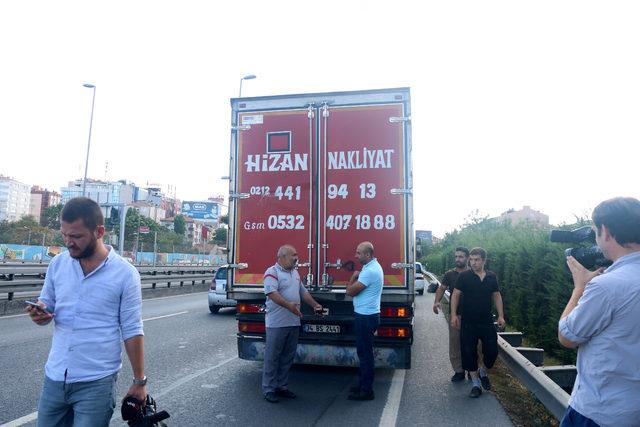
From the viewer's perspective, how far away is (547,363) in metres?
8.52

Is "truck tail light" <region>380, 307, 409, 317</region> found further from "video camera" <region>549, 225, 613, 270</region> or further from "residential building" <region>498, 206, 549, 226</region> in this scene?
"residential building" <region>498, 206, 549, 226</region>

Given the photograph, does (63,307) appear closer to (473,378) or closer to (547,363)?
(473,378)

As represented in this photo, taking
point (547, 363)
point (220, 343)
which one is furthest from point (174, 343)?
point (547, 363)

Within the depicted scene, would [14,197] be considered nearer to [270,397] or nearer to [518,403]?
[270,397]

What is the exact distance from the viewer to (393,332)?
21.6 ft

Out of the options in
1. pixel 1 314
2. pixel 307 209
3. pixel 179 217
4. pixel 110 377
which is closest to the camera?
pixel 110 377

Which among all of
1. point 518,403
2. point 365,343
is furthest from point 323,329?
point 518,403

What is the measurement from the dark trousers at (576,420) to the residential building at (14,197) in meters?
173

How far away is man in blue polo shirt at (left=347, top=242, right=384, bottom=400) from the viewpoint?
6.11 meters

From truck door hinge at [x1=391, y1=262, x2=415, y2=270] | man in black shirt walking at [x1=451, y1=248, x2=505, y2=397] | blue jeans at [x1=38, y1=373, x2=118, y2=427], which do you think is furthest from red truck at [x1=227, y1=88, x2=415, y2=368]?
blue jeans at [x1=38, y1=373, x2=118, y2=427]

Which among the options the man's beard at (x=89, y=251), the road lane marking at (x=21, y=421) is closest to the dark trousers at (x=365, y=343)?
the road lane marking at (x=21, y=421)

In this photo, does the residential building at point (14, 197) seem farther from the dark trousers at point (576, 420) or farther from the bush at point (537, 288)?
the dark trousers at point (576, 420)

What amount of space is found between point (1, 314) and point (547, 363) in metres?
12.4

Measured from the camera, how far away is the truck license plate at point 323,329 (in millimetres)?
6730
